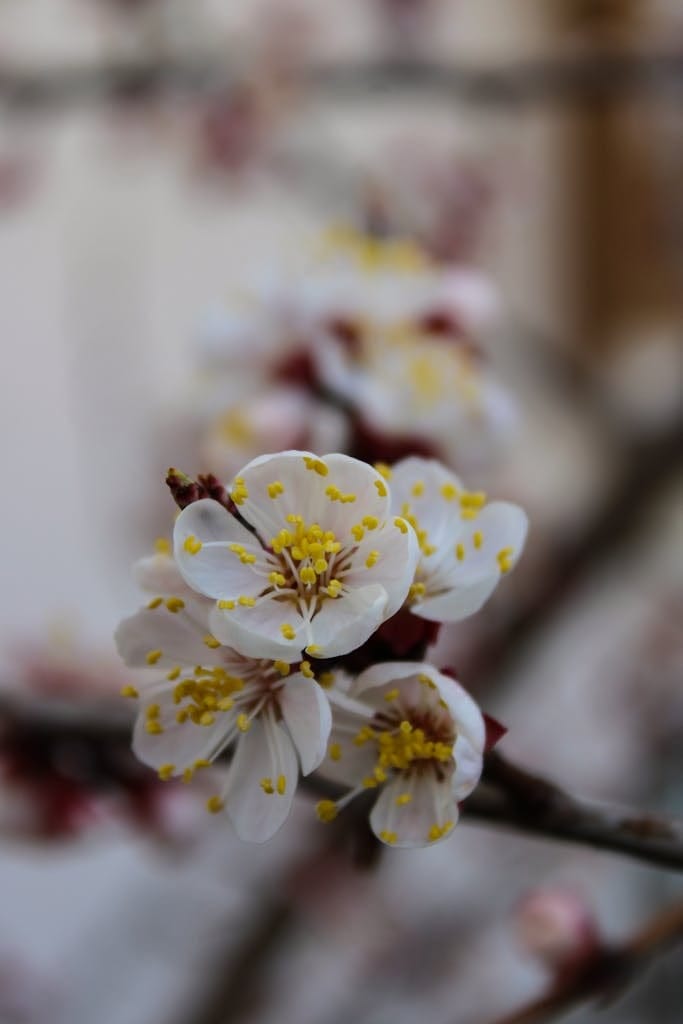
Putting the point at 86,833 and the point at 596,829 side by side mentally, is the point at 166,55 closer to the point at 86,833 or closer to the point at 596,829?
the point at 86,833

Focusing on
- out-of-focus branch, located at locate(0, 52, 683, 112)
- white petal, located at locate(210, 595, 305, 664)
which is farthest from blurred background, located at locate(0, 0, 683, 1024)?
white petal, located at locate(210, 595, 305, 664)

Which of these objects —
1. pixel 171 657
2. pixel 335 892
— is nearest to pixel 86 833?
pixel 171 657

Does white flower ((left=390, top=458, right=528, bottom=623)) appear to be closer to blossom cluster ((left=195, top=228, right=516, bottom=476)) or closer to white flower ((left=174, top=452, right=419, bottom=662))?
white flower ((left=174, top=452, right=419, bottom=662))

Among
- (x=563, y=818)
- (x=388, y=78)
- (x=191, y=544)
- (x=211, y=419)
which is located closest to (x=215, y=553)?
(x=191, y=544)

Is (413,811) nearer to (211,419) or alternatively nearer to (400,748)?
(400,748)

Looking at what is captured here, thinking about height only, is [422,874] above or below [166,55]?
below

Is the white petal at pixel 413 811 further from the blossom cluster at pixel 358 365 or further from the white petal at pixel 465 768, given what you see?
the blossom cluster at pixel 358 365
